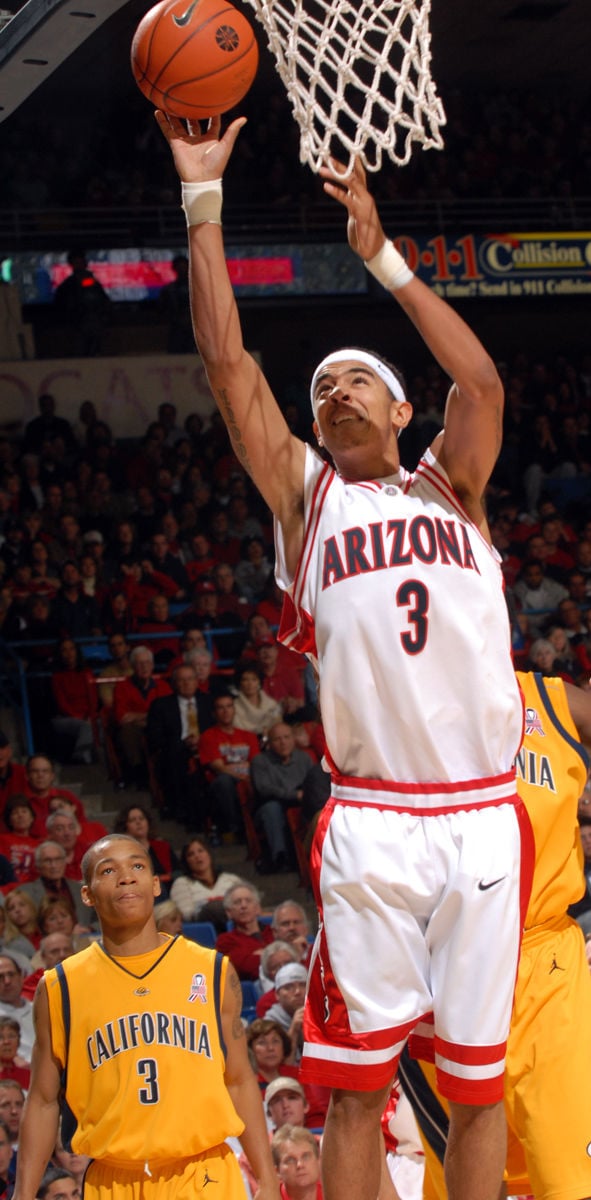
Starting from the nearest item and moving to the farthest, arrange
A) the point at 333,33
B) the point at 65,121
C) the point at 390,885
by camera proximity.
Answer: the point at 390,885 < the point at 333,33 < the point at 65,121

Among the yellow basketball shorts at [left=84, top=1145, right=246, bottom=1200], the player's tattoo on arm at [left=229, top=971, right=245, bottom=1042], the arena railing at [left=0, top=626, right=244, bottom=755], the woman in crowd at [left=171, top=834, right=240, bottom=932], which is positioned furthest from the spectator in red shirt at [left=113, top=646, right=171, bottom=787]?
the yellow basketball shorts at [left=84, top=1145, right=246, bottom=1200]

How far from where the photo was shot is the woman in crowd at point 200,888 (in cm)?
828

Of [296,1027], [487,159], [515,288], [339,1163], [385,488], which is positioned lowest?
[296,1027]

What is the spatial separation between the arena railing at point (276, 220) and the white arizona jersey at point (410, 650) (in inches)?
472

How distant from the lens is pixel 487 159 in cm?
1734

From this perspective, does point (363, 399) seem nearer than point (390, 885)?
No

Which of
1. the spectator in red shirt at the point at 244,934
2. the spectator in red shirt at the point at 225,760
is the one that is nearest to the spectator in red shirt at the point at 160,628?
the spectator in red shirt at the point at 225,760

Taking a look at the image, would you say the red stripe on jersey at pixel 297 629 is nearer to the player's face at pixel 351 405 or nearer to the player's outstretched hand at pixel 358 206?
the player's face at pixel 351 405

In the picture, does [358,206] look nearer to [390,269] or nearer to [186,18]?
[390,269]

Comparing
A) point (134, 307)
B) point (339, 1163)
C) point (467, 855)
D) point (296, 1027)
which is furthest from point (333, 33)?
point (134, 307)

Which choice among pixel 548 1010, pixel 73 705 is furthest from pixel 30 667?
pixel 548 1010

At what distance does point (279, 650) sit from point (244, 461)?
7.63 meters

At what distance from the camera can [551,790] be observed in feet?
13.4

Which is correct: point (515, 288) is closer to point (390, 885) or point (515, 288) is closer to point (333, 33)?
point (333, 33)
